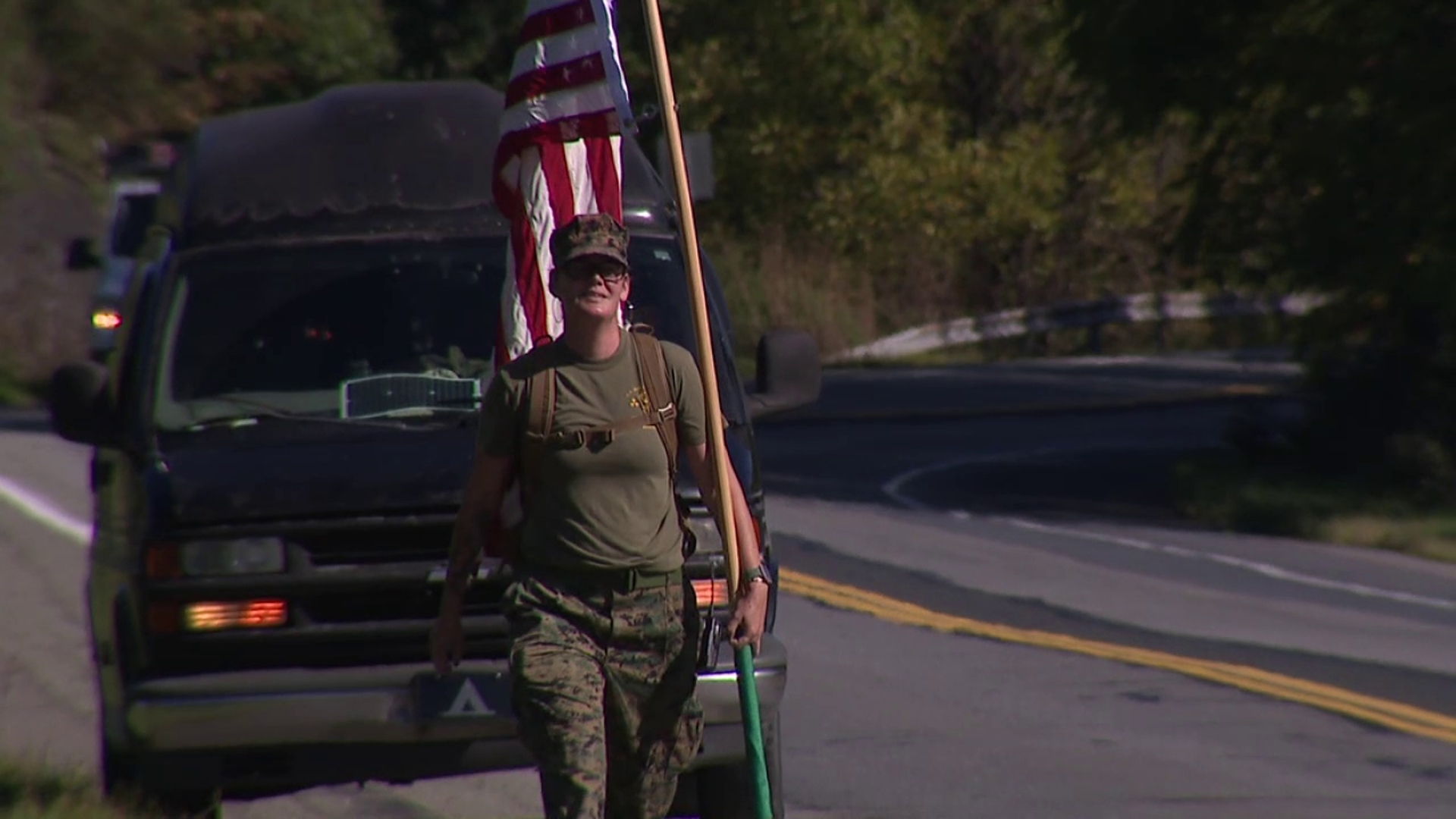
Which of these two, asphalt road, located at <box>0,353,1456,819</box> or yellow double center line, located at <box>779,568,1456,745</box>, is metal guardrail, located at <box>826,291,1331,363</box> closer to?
asphalt road, located at <box>0,353,1456,819</box>

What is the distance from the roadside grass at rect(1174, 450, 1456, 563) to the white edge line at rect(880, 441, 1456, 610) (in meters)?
1.64

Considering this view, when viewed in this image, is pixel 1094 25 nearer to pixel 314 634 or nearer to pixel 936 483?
pixel 936 483

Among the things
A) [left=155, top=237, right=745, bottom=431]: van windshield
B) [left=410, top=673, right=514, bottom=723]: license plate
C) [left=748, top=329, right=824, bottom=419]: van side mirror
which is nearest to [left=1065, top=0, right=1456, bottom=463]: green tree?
[left=748, top=329, right=824, bottom=419]: van side mirror

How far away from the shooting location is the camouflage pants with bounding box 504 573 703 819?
17.8 ft

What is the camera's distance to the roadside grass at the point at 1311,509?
16875 mm

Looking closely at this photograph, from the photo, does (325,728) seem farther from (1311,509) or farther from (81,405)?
(1311,509)

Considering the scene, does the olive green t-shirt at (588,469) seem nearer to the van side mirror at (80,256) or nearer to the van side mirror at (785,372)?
the van side mirror at (785,372)

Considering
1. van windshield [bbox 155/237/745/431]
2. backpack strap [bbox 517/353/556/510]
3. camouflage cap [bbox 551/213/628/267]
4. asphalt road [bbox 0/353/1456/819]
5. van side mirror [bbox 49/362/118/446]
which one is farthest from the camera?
asphalt road [bbox 0/353/1456/819]

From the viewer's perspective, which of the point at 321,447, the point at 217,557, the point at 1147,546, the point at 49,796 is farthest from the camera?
the point at 1147,546

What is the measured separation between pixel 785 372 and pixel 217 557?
1962mm

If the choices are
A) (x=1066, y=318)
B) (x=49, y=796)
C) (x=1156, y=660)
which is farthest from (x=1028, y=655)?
(x=1066, y=318)

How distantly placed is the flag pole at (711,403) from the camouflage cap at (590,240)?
307 mm

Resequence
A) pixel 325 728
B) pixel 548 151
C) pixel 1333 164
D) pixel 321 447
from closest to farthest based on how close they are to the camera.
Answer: pixel 325 728 < pixel 321 447 < pixel 548 151 < pixel 1333 164

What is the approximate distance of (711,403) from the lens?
5566 mm
